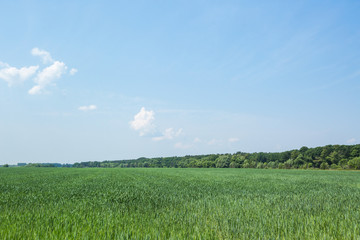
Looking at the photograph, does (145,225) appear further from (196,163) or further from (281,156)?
(196,163)

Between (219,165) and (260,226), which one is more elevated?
(260,226)

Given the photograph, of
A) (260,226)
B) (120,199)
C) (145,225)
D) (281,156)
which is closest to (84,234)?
(145,225)

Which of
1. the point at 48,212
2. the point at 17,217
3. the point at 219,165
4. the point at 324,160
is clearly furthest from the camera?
the point at 219,165

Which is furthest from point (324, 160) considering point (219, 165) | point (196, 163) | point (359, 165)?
point (196, 163)

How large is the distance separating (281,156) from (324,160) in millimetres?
24166

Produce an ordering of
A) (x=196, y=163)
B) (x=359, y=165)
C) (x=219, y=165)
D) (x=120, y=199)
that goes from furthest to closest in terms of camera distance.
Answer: (x=196, y=163) < (x=219, y=165) < (x=359, y=165) < (x=120, y=199)

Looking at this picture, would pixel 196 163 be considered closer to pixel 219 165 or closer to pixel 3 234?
pixel 219 165

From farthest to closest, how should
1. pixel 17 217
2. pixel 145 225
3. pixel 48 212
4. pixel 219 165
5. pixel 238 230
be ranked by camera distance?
pixel 219 165 < pixel 48 212 < pixel 17 217 < pixel 145 225 < pixel 238 230

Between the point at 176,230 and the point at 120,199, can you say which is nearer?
the point at 176,230

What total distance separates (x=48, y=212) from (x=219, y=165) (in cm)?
12982

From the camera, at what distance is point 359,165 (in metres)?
75.4

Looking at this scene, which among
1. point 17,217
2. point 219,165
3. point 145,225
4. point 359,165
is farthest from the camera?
point 219,165

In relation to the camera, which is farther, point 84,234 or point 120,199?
point 120,199

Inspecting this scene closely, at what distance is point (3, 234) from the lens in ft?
15.8
